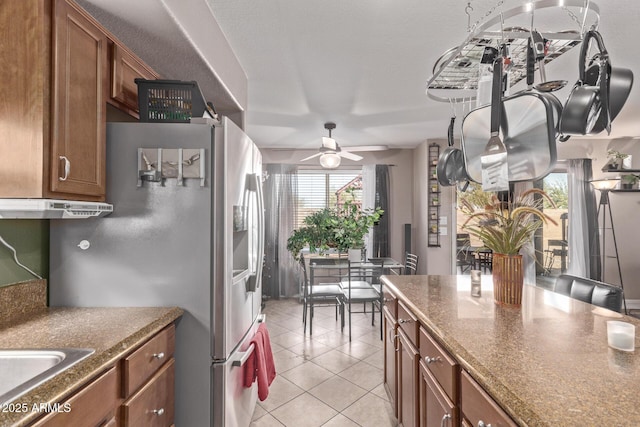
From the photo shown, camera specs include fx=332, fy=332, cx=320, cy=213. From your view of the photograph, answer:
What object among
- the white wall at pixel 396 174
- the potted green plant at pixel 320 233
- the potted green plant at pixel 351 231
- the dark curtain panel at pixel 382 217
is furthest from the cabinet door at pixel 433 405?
the white wall at pixel 396 174

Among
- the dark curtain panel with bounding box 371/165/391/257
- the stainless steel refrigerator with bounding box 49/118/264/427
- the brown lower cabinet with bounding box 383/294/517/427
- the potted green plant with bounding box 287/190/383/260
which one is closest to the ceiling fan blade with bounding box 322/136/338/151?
the potted green plant with bounding box 287/190/383/260

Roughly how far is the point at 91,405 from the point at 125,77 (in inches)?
60.0

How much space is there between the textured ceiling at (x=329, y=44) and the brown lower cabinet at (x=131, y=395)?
148 centimetres

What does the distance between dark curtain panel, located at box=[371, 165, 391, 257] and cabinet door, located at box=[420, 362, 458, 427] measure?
4.01m

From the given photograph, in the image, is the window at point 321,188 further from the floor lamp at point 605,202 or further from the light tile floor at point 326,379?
the floor lamp at point 605,202

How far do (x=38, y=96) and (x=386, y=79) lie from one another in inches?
94.8

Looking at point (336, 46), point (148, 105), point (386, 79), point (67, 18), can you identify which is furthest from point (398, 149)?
point (67, 18)

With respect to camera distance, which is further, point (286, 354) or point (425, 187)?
point (425, 187)

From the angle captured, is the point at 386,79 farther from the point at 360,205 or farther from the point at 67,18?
the point at 360,205

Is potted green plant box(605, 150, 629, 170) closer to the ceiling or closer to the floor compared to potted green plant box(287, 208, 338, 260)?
closer to the ceiling

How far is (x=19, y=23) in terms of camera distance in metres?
1.22

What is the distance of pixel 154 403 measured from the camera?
53.9 inches

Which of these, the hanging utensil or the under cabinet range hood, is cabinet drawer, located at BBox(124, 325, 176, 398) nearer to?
the under cabinet range hood

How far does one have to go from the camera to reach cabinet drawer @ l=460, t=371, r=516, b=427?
87 cm
